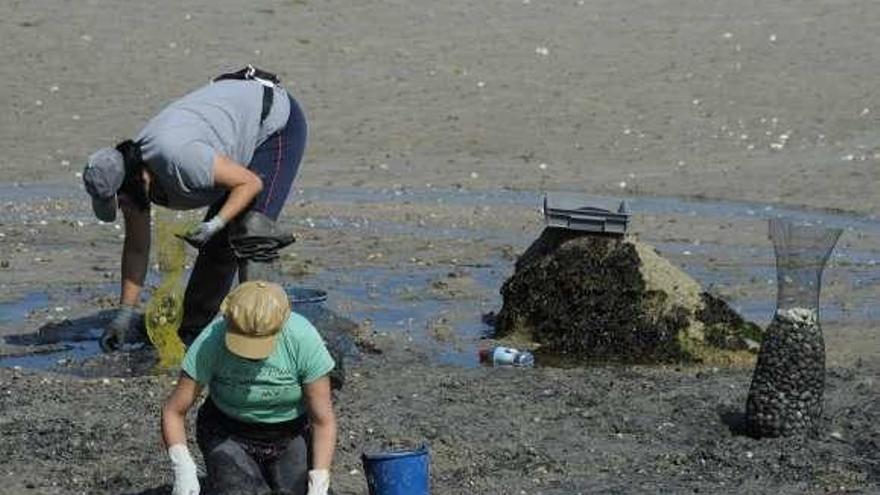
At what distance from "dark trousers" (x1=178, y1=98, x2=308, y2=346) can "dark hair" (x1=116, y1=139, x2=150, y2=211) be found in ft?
1.13

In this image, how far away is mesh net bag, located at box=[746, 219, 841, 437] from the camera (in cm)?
845

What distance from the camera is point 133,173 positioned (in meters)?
9.34

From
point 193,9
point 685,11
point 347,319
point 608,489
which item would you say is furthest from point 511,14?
point 608,489

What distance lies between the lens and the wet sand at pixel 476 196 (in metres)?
8.45

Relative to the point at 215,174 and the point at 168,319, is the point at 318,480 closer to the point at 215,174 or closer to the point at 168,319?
the point at 215,174

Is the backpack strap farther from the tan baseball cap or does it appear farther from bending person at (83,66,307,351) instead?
the tan baseball cap

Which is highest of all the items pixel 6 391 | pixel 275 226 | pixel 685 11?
pixel 685 11

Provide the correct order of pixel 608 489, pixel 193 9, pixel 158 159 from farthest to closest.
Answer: pixel 193 9, pixel 158 159, pixel 608 489

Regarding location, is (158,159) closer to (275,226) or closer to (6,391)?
(275,226)

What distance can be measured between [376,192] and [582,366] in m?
5.85

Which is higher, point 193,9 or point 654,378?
point 193,9

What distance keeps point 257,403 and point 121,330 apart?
302 centimetres

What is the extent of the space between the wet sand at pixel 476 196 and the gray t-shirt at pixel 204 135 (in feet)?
3.08

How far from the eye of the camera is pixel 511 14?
22047 millimetres
